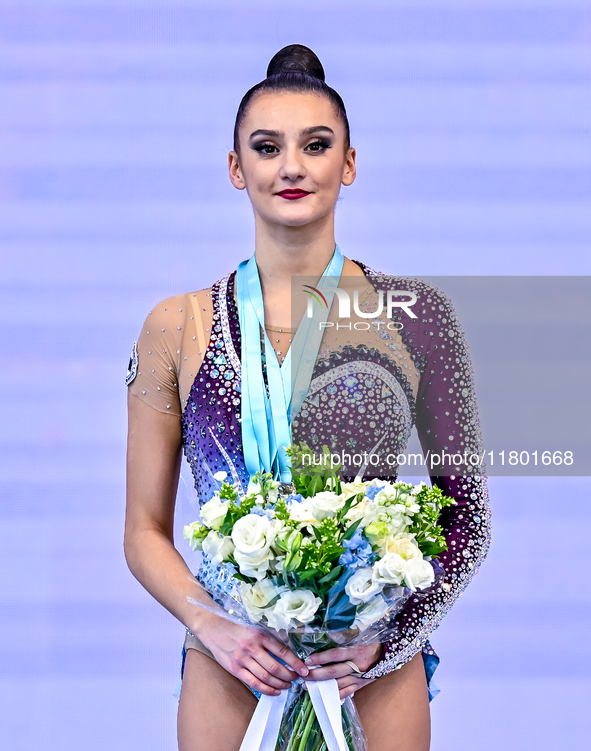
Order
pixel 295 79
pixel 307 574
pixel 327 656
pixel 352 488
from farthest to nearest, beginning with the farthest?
pixel 295 79 → pixel 327 656 → pixel 352 488 → pixel 307 574

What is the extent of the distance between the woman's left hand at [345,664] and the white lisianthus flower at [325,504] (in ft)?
0.95

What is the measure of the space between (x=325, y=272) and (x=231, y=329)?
0.21 metres

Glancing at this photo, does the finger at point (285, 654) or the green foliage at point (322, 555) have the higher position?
the green foliage at point (322, 555)

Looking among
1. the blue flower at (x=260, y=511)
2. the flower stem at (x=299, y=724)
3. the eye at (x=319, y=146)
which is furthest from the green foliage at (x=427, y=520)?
the eye at (x=319, y=146)

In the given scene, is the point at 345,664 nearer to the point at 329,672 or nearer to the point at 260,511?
the point at 329,672

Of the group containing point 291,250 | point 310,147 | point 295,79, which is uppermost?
point 295,79

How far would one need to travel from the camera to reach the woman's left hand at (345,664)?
1865mm

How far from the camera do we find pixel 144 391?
2188mm

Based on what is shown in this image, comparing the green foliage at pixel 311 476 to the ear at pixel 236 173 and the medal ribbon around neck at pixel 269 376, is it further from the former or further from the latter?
the ear at pixel 236 173

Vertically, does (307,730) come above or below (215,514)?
below

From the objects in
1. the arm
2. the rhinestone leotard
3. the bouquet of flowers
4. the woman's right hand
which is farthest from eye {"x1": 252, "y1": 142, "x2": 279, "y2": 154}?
the woman's right hand

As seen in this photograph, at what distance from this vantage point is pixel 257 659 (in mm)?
1884

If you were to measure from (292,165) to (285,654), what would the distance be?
0.85 metres

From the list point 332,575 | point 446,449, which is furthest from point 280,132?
point 332,575
